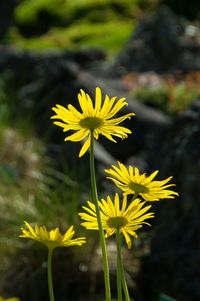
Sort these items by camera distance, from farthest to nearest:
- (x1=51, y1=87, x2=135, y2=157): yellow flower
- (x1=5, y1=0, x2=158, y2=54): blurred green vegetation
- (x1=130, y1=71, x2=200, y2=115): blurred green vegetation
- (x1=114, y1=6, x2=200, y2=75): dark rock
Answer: (x1=5, y1=0, x2=158, y2=54): blurred green vegetation, (x1=114, y1=6, x2=200, y2=75): dark rock, (x1=130, y1=71, x2=200, y2=115): blurred green vegetation, (x1=51, y1=87, x2=135, y2=157): yellow flower

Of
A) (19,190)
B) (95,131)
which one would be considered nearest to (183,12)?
(19,190)

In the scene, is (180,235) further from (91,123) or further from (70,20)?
(70,20)

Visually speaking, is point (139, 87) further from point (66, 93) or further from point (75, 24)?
point (75, 24)

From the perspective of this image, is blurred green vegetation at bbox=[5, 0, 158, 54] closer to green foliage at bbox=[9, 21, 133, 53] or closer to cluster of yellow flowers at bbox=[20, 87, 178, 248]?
green foliage at bbox=[9, 21, 133, 53]

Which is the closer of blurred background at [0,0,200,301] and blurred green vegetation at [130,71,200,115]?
blurred background at [0,0,200,301]

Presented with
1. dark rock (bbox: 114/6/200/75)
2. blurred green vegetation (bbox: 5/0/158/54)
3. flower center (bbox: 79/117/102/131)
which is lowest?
flower center (bbox: 79/117/102/131)

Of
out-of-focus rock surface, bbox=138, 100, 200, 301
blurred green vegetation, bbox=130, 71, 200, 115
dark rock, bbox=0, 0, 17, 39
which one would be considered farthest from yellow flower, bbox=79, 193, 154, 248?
dark rock, bbox=0, 0, 17, 39

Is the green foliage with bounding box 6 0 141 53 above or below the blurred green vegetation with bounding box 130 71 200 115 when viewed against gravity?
above

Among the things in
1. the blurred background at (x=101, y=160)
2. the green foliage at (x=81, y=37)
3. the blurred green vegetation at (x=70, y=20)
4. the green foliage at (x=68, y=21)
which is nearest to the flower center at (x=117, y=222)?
the blurred background at (x=101, y=160)
